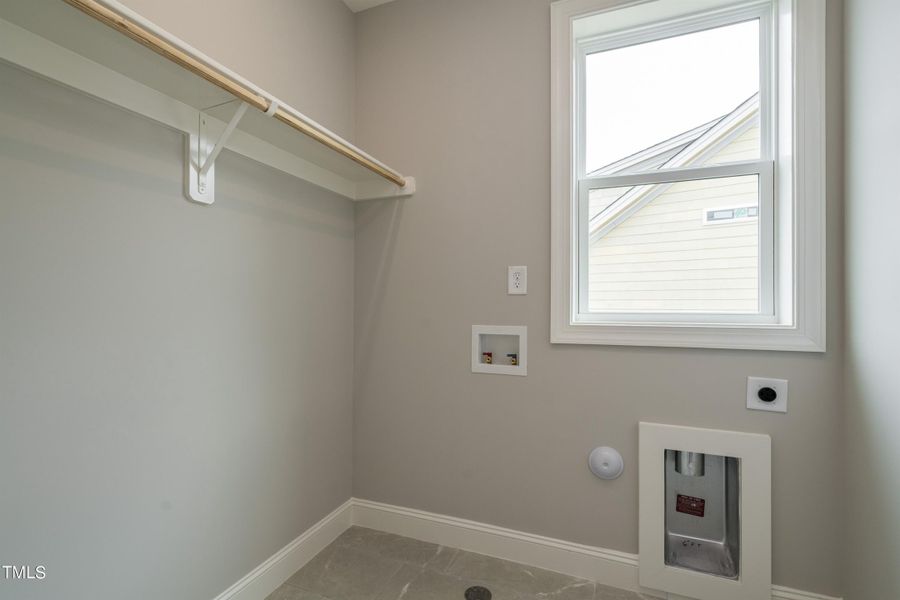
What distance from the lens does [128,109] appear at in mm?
1105

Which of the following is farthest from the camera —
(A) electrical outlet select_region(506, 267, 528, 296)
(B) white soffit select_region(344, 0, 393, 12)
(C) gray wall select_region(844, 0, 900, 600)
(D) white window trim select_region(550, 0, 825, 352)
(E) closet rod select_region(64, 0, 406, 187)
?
(B) white soffit select_region(344, 0, 393, 12)

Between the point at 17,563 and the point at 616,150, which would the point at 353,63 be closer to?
the point at 616,150

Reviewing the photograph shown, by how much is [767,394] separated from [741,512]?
16.9 inches

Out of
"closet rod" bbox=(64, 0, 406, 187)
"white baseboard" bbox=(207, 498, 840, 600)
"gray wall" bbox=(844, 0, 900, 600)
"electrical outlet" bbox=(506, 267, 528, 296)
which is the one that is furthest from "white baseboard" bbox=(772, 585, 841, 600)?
"closet rod" bbox=(64, 0, 406, 187)

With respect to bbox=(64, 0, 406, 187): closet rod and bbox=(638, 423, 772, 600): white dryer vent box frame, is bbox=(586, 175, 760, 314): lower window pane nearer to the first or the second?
bbox=(638, 423, 772, 600): white dryer vent box frame

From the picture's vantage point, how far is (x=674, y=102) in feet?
5.63

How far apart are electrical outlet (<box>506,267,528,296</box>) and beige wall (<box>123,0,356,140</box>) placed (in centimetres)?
106

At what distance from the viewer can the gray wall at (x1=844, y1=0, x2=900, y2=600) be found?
3.61 feet

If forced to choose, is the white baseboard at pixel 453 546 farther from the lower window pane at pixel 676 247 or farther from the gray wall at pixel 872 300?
the lower window pane at pixel 676 247

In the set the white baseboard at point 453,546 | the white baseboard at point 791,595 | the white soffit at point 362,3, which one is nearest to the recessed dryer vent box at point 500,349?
the white baseboard at point 453,546

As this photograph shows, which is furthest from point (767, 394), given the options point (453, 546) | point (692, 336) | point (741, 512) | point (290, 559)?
point (290, 559)

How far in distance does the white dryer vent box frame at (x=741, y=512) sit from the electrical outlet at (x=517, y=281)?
70cm

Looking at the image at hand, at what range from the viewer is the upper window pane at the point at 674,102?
1634 millimetres

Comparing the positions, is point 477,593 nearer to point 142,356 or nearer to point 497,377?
point 497,377
